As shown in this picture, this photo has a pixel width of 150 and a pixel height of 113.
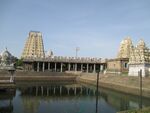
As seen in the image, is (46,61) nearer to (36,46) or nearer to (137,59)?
(36,46)

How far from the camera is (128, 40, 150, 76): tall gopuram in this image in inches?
1909

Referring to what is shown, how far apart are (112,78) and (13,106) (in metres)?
30.7

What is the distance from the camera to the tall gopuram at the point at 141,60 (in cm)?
4850

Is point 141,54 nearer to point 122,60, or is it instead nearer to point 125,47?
point 122,60

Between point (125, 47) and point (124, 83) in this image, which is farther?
point (125, 47)

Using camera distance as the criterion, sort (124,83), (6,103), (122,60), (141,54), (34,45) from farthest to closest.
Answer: (34,45)
(122,60)
(141,54)
(124,83)
(6,103)

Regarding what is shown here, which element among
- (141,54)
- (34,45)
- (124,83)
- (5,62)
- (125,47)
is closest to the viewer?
(124,83)

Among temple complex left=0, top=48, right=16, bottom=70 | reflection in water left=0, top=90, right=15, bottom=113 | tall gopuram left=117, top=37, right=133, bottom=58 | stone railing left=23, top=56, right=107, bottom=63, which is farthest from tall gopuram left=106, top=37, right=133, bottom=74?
reflection in water left=0, top=90, right=15, bottom=113

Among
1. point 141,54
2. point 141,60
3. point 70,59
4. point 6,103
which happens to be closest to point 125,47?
point 70,59

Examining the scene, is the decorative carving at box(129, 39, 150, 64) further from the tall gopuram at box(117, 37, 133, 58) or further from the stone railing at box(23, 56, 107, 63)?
the stone railing at box(23, 56, 107, 63)

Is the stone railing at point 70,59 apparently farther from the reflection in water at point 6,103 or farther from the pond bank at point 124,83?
the reflection in water at point 6,103

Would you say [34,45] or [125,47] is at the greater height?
[34,45]

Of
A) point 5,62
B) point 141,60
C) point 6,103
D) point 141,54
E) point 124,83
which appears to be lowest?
point 6,103

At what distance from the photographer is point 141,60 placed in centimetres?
5088
